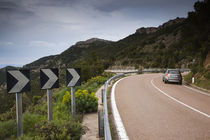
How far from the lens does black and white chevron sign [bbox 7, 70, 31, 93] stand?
3233 millimetres

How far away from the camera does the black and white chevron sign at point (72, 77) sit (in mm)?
4641

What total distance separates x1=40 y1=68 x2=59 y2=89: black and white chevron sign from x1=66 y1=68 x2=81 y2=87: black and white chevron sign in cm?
52

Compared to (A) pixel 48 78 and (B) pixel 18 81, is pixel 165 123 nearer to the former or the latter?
(A) pixel 48 78

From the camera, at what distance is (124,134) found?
14.4 ft

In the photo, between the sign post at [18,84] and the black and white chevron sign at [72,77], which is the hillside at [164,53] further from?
the black and white chevron sign at [72,77]

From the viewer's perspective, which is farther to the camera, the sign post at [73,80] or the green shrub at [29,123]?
the sign post at [73,80]

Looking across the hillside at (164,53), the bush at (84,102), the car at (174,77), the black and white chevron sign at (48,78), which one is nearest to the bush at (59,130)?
the black and white chevron sign at (48,78)

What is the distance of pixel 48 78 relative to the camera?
4016 mm

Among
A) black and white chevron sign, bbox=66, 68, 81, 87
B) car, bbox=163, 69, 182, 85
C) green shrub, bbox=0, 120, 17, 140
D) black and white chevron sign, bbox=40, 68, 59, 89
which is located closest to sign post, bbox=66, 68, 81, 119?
black and white chevron sign, bbox=66, 68, 81, 87

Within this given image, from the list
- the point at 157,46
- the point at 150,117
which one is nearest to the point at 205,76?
the point at 150,117

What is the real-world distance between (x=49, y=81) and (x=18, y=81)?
799 millimetres

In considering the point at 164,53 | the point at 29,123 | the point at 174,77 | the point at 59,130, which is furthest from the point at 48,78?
the point at 164,53

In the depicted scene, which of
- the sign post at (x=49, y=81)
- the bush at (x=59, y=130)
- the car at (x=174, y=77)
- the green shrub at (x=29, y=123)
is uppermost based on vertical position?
the sign post at (x=49, y=81)

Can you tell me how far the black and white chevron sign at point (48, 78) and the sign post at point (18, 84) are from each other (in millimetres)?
415
